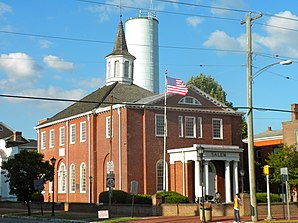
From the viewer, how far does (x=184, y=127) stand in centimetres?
5403

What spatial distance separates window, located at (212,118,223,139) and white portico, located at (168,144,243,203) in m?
3.76

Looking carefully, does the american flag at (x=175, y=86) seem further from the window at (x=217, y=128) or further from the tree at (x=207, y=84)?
the tree at (x=207, y=84)

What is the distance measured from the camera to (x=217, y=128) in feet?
185

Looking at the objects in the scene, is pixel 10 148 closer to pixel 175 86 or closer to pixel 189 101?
pixel 189 101

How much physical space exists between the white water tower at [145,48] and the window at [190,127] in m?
42.6

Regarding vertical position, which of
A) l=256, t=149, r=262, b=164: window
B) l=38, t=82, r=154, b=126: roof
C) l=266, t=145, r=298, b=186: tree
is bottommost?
l=266, t=145, r=298, b=186: tree

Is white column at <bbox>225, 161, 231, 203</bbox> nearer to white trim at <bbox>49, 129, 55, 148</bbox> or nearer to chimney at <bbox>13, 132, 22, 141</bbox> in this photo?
white trim at <bbox>49, 129, 55, 148</bbox>

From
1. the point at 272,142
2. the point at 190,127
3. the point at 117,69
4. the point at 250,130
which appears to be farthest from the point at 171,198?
the point at 272,142

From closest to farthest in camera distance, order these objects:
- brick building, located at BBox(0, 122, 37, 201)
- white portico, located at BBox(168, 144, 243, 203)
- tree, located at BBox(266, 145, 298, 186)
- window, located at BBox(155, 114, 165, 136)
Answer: white portico, located at BBox(168, 144, 243, 203), tree, located at BBox(266, 145, 298, 186), window, located at BBox(155, 114, 165, 136), brick building, located at BBox(0, 122, 37, 201)

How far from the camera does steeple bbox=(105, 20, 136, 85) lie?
63.6 m

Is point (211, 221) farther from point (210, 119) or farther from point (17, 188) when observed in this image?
point (210, 119)

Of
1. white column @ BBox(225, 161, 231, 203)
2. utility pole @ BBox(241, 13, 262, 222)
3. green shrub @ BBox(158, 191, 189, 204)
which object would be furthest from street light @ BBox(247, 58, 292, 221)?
white column @ BBox(225, 161, 231, 203)

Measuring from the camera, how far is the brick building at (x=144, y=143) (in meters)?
50.8

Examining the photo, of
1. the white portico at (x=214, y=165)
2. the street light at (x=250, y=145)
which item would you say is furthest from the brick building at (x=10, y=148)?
the street light at (x=250, y=145)
